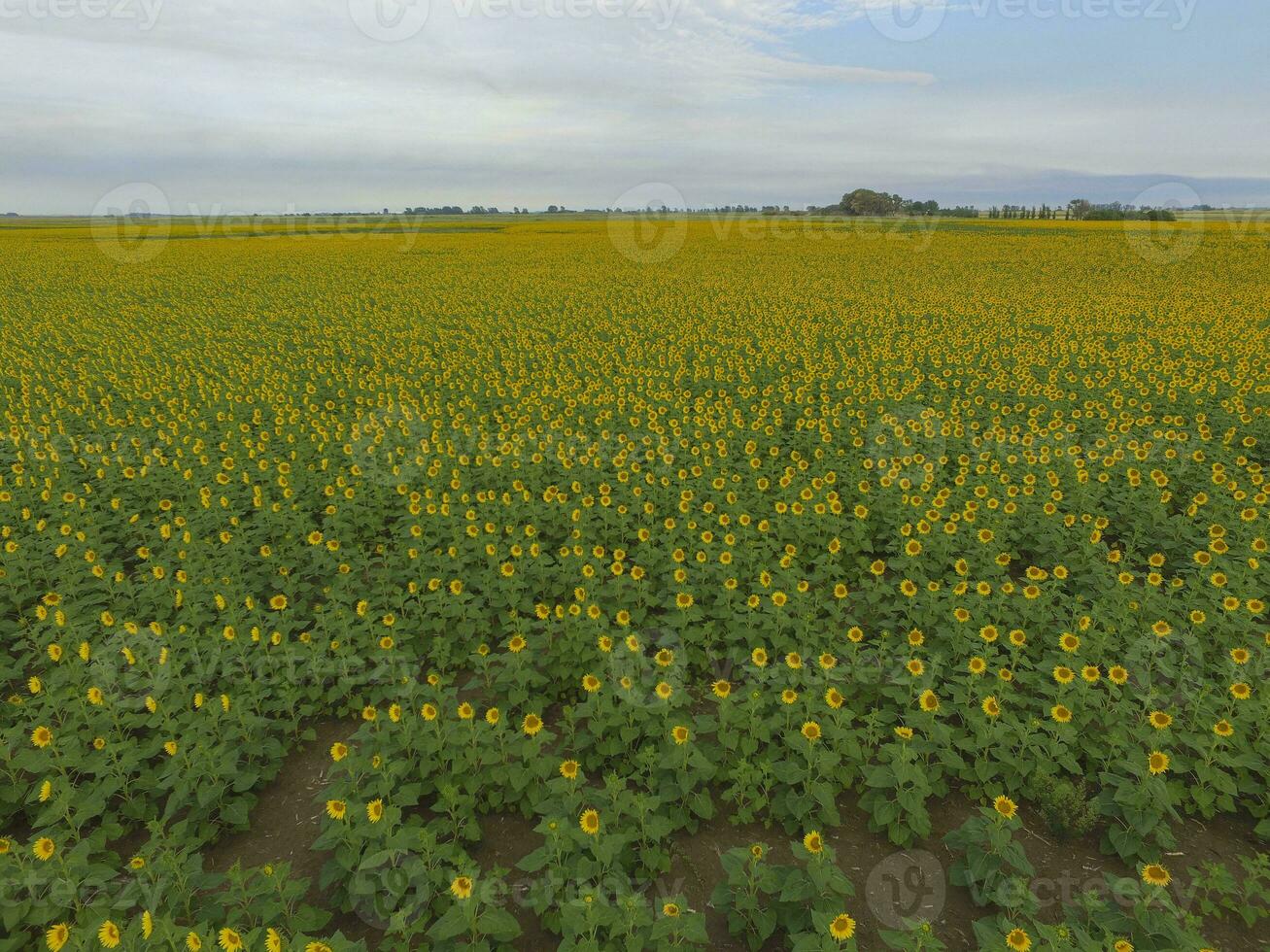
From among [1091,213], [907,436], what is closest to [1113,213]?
[1091,213]

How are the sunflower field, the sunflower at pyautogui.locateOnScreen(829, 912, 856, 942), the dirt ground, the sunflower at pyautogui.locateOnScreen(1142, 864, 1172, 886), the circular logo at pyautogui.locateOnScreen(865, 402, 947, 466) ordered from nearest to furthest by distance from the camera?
the sunflower at pyautogui.locateOnScreen(829, 912, 856, 942) < the sunflower at pyautogui.locateOnScreen(1142, 864, 1172, 886) < the sunflower field < the dirt ground < the circular logo at pyautogui.locateOnScreen(865, 402, 947, 466)

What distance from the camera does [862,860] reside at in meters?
4.16

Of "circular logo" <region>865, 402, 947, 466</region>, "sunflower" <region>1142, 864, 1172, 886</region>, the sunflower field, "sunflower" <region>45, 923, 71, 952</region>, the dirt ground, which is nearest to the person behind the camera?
"sunflower" <region>45, 923, 71, 952</region>

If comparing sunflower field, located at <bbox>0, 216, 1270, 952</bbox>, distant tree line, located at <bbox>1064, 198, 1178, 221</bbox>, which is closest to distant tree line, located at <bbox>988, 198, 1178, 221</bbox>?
distant tree line, located at <bbox>1064, 198, 1178, 221</bbox>

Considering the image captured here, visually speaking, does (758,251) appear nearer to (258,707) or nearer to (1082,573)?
(1082,573)

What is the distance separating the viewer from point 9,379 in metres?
14.1

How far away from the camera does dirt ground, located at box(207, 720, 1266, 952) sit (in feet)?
12.3

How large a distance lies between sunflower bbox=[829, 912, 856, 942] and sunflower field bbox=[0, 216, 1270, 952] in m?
0.01

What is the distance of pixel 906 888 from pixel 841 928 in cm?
117

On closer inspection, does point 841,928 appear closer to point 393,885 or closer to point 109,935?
point 393,885

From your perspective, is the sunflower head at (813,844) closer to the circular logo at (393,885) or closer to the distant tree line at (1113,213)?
the circular logo at (393,885)

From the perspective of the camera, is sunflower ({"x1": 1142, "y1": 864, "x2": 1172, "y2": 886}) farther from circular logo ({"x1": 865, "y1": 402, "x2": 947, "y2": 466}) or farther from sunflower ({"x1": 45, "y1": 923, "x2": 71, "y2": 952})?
circular logo ({"x1": 865, "y1": 402, "x2": 947, "y2": 466})

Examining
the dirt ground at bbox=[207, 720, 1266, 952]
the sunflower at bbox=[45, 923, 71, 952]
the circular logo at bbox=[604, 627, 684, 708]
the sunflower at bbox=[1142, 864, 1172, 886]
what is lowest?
the dirt ground at bbox=[207, 720, 1266, 952]

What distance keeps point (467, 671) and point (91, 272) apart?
4309 cm
